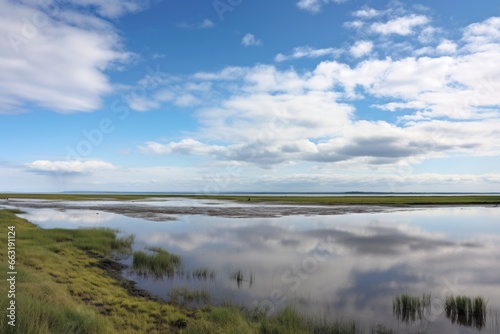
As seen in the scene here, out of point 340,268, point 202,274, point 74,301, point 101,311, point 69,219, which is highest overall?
point 74,301

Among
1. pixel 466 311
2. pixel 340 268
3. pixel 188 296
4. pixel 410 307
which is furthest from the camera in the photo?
pixel 340 268

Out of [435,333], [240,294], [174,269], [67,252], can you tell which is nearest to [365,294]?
[435,333]

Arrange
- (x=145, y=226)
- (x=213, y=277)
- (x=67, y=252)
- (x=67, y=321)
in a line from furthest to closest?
(x=145, y=226), (x=67, y=252), (x=213, y=277), (x=67, y=321)

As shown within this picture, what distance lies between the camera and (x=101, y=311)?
12461 mm

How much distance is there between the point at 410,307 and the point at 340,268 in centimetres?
713

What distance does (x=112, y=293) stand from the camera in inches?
595

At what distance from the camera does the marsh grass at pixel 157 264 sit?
2011cm

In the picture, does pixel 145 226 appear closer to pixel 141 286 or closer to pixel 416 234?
pixel 141 286

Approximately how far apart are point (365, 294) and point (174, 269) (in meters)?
11.3

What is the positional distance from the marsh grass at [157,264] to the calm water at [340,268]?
2.71ft

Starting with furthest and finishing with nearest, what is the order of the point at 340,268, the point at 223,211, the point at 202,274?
the point at 223,211 < the point at 340,268 < the point at 202,274

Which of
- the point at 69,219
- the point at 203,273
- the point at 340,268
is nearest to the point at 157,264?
the point at 203,273

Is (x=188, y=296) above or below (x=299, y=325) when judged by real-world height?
below

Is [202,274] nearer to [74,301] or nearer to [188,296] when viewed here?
[188,296]
